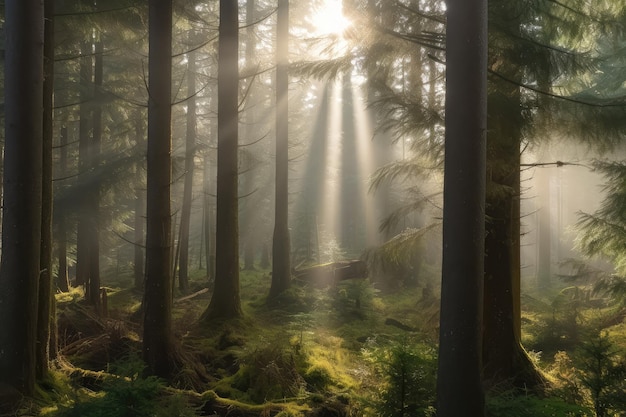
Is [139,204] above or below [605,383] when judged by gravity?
above

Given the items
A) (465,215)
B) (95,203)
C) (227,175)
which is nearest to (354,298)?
(227,175)

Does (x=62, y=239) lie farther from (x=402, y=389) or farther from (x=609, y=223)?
(x=609, y=223)

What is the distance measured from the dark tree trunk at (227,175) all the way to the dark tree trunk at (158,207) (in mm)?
3269

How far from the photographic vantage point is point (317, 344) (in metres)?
10.4

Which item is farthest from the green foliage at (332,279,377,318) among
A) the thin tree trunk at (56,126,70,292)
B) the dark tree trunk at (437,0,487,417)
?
the dark tree trunk at (437,0,487,417)

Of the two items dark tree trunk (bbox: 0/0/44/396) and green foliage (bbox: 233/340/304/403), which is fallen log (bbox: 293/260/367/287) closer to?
green foliage (bbox: 233/340/304/403)

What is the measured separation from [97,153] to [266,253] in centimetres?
1908

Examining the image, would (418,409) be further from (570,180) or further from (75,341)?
(570,180)

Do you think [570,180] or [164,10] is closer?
[164,10]

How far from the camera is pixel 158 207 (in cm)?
783

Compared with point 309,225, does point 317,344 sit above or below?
below

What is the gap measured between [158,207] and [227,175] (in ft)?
12.5

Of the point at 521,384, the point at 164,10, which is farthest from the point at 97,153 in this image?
the point at 521,384

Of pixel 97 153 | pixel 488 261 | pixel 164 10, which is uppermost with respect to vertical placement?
pixel 164 10
